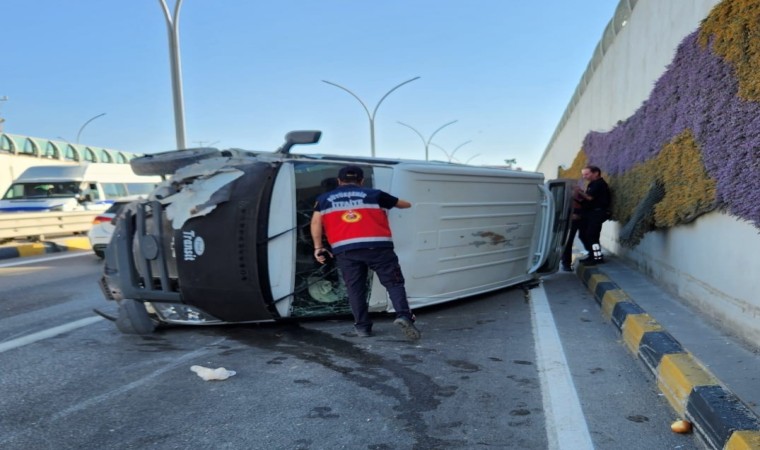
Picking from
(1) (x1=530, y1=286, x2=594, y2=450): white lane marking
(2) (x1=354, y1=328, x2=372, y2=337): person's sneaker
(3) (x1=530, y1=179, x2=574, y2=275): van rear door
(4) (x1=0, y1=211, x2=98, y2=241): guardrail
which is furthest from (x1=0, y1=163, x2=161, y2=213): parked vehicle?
(1) (x1=530, y1=286, x2=594, y2=450): white lane marking

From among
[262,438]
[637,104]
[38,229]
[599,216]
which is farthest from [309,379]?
[38,229]

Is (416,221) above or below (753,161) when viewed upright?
below

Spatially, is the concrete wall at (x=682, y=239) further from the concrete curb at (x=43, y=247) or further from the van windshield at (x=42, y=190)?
the van windshield at (x=42, y=190)

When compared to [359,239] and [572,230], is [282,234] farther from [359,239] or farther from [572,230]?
[572,230]

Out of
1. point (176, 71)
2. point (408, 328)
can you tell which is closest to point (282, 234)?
point (408, 328)

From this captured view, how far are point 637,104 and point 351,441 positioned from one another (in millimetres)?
7216

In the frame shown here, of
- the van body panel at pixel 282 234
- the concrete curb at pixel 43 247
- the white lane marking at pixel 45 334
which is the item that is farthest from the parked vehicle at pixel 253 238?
the concrete curb at pixel 43 247

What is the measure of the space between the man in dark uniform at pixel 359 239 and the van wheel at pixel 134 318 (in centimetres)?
166

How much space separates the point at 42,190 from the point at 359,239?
15.1 meters

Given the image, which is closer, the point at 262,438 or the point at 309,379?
the point at 262,438

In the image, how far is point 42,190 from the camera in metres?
16.2

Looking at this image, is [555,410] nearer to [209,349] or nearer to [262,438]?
[262,438]

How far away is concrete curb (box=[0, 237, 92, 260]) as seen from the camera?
41.2 ft

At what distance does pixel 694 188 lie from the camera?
17.0 feet
